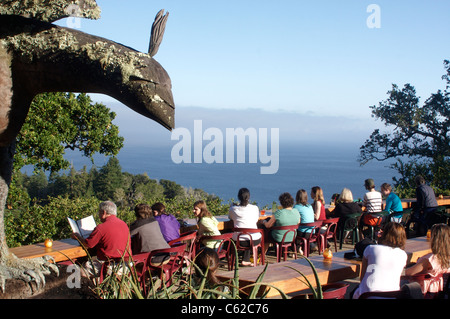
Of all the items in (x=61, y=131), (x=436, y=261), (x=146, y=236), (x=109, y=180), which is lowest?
(x=436, y=261)

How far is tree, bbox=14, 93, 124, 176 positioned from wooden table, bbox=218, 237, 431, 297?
4.78 meters

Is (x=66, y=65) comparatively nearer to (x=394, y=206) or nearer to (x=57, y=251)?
(x=57, y=251)

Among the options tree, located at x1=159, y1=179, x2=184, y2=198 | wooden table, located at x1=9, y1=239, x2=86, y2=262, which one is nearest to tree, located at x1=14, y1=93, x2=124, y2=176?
wooden table, located at x1=9, y1=239, x2=86, y2=262

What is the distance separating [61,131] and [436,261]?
650cm

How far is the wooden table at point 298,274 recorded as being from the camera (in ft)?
12.0

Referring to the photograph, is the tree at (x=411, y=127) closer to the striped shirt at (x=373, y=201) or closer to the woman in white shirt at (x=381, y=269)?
the striped shirt at (x=373, y=201)

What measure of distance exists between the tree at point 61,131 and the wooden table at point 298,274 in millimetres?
4779

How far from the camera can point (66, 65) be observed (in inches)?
119

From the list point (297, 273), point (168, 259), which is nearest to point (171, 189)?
point (168, 259)

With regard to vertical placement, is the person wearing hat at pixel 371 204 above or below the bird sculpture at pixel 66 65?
below

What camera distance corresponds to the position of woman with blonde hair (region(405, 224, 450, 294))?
3875 millimetres

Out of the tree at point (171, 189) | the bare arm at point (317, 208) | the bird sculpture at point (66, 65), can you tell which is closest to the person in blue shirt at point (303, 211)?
the bare arm at point (317, 208)
